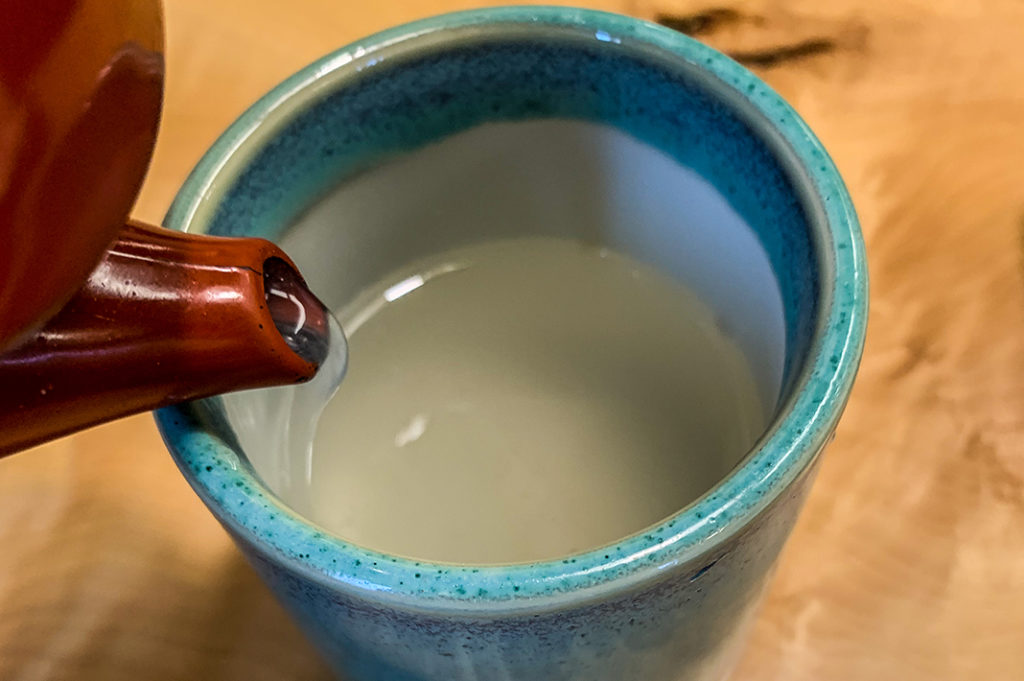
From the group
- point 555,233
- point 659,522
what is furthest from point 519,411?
point 659,522

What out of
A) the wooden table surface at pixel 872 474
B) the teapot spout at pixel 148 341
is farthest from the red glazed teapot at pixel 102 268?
the wooden table surface at pixel 872 474

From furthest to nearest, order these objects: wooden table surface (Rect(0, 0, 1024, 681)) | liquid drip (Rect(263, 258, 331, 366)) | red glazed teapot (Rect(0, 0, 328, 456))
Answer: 1. wooden table surface (Rect(0, 0, 1024, 681))
2. liquid drip (Rect(263, 258, 331, 366))
3. red glazed teapot (Rect(0, 0, 328, 456))

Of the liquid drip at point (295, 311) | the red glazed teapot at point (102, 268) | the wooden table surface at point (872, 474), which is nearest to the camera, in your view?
the red glazed teapot at point (102, 268)

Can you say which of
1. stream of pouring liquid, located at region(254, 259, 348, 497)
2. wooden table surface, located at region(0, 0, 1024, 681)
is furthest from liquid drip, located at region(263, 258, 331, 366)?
wooden table surface, located at region(0, 0, 1024, 681)

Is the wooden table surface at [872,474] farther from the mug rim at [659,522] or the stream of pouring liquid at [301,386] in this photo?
the mug rim at [659,522]

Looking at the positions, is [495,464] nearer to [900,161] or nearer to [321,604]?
[321,604]

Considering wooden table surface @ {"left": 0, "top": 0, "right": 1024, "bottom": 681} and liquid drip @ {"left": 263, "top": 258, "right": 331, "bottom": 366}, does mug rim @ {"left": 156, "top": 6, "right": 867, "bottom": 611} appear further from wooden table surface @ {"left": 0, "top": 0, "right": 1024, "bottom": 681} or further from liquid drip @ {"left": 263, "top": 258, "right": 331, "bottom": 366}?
wooden table surface @ {"left": 0, "top": 0, "right": 1024, "bottom": 681}
